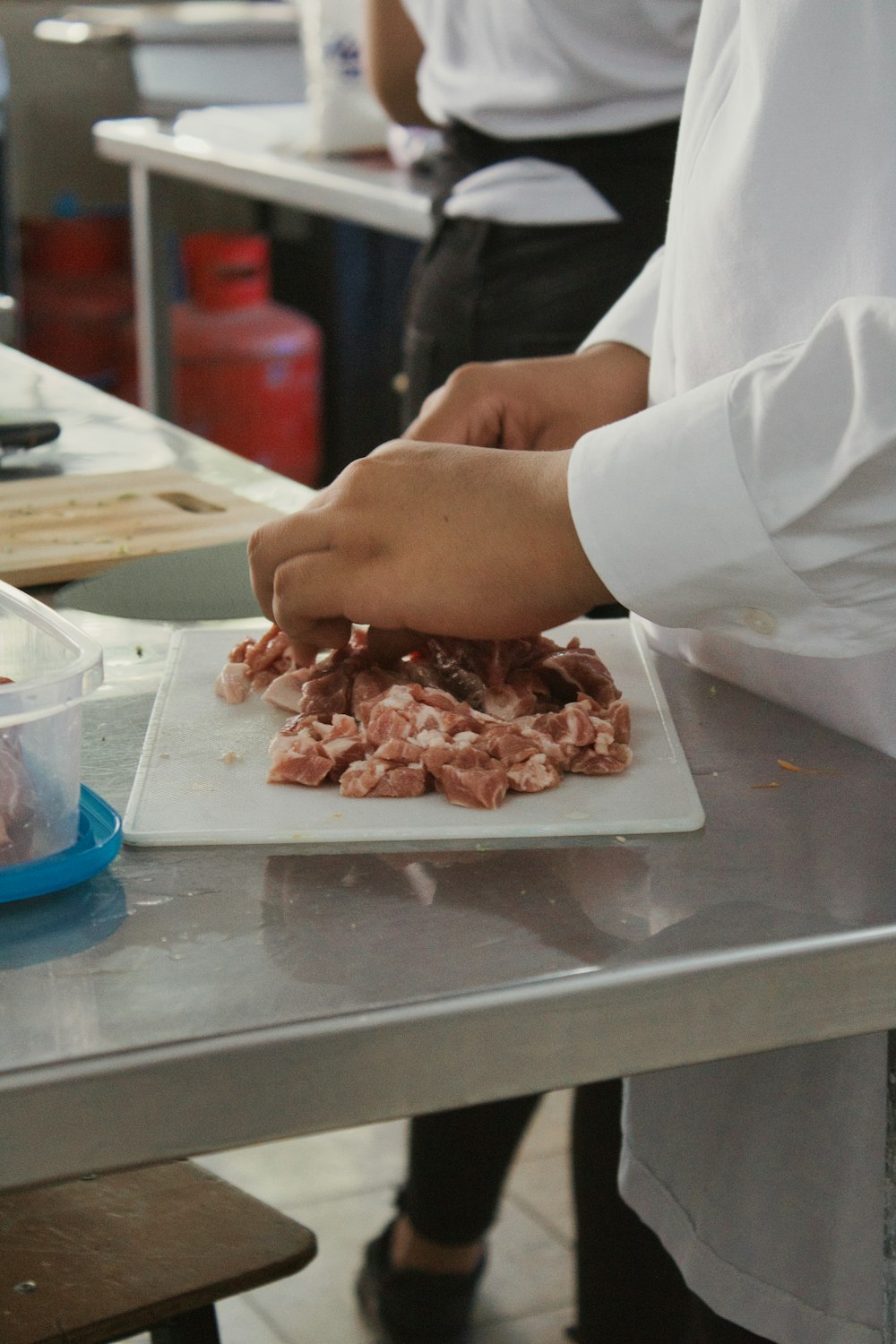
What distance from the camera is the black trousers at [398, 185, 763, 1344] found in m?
1.46

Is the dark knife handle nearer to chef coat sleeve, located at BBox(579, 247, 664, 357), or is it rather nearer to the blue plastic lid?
chef coat sleeve, located at BBox(579, 247, 664, 357)

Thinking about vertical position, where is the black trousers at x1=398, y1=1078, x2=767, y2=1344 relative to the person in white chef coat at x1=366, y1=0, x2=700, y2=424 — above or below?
below

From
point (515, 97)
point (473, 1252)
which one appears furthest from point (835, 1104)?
point (515, 97)

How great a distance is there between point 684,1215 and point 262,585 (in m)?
0.51

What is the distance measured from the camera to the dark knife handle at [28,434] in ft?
4.98

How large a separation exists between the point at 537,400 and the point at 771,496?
0.43m

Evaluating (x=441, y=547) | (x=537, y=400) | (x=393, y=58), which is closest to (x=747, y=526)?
(x=441, y=547)

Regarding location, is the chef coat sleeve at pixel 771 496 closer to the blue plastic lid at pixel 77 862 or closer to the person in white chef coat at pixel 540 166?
the blue plastic lid at pixel 77 862

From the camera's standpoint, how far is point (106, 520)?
4.50 feet

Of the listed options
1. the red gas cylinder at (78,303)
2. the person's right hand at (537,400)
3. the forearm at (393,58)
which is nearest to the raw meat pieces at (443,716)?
the person's right hand at (537,400)

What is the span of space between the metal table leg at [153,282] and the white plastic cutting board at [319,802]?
2.77 m

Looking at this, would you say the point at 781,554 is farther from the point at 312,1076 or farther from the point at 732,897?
the point at 312,1076

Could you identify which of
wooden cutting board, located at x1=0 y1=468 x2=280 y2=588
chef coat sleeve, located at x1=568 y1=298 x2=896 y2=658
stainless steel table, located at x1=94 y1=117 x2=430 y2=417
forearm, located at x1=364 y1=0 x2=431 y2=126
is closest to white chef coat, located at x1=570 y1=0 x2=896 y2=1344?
chef coat sleeve, located at x1=568 y1=298 x2=896 y2=658

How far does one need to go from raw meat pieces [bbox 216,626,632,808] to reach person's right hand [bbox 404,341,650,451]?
Result: 0.71ft
